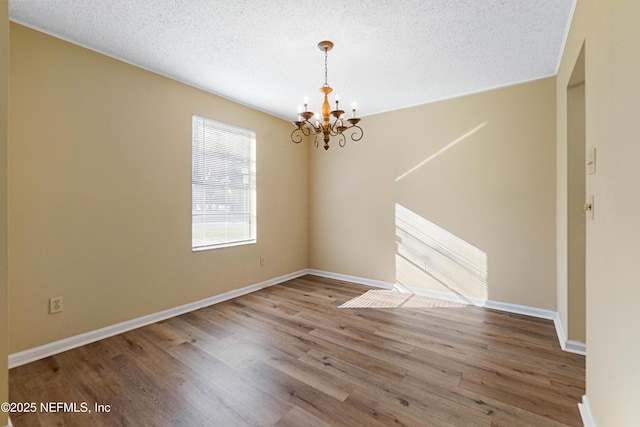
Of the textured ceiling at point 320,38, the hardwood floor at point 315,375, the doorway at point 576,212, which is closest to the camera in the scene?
the hardwood floor at point 315,375

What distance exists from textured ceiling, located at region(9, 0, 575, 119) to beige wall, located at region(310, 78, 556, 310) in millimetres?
431

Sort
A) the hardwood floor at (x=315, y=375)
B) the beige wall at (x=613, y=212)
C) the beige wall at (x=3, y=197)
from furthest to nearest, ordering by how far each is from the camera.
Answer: the hardwood floor at (x=315, y=375) → the beige wall at (x=3, y=197) → the beige wall at (x=613, y=212)

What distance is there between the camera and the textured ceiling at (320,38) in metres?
1.99

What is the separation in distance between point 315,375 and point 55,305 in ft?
7.26

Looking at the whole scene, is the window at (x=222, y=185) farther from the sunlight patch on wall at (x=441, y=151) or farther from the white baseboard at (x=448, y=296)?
the sunlight patch on wall at (x=441, y=151)

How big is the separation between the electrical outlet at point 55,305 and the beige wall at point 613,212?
11.6ft

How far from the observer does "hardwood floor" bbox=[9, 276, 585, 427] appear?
163 cm

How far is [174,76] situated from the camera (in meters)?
3.03

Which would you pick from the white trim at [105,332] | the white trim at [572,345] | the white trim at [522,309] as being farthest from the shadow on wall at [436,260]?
the white trim at [105,332]

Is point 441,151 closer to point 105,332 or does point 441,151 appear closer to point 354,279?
point 354,279

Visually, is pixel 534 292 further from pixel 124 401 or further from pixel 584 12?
pixel 124 401

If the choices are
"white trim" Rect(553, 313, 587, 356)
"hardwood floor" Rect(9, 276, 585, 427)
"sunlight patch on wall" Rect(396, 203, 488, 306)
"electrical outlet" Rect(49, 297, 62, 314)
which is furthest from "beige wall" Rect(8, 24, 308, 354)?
"white trim" Rect(553, 313, 587, 356)

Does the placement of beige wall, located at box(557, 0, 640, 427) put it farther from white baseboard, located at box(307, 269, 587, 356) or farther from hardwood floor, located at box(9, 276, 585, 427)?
white baseboard, located at box(307, 269, 587, 356)

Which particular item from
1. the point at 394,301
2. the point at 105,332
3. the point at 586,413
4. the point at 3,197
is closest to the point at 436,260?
the point at 394,301
